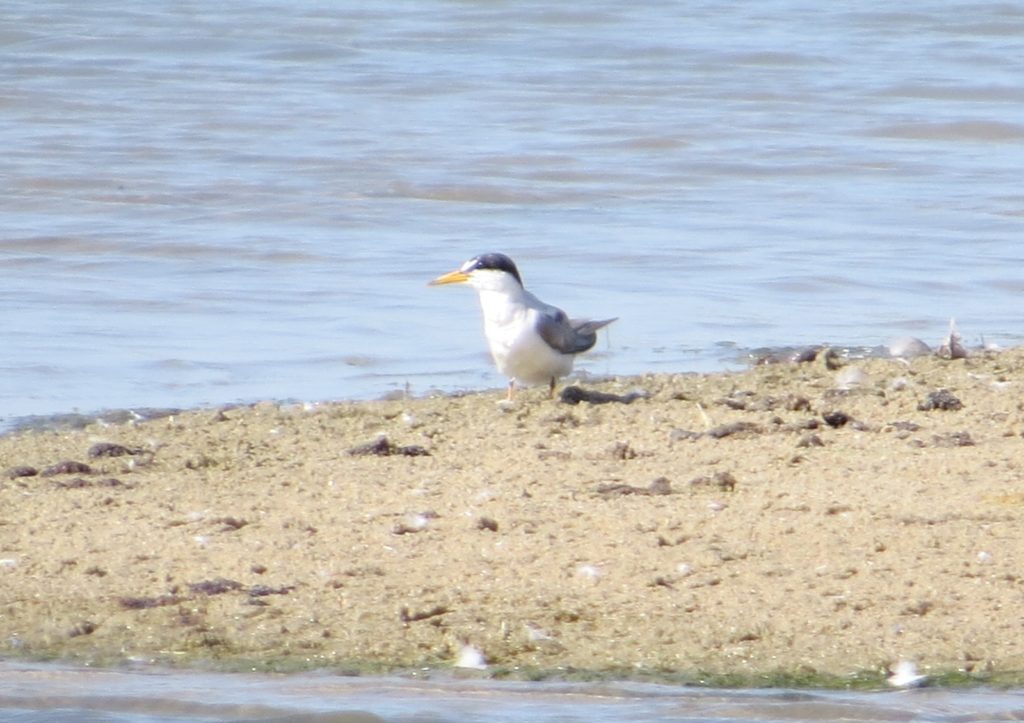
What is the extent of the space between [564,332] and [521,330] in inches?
8.7

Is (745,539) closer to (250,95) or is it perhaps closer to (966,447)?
(966,447)

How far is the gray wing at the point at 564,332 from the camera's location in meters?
8.08

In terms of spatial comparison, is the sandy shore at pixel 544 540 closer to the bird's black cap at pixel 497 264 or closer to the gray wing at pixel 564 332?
the gray wing at pixel 564 332

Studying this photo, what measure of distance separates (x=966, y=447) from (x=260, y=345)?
159 inches

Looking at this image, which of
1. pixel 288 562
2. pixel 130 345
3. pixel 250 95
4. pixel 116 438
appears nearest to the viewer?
pixel 288 562

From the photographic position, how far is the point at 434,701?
4.51 m

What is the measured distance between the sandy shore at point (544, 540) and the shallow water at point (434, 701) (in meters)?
0.14

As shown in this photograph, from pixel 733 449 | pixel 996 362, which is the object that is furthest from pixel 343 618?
pixel 996 362

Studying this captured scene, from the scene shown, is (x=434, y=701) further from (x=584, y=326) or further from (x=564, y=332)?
(x=584, y=326)

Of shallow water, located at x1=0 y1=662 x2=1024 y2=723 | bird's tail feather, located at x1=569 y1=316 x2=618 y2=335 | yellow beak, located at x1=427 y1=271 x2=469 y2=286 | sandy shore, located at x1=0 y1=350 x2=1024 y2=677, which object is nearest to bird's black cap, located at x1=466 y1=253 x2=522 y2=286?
yellow beak, located at x1=427 y1=271 x2=469 y2=286

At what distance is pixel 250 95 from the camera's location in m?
18.3

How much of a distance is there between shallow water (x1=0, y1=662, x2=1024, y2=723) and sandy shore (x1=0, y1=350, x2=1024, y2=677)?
0.14m

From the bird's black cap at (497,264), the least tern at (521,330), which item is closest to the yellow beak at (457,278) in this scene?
the least tern at (521,330)

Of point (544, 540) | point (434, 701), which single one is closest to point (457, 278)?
point (544, 540)
